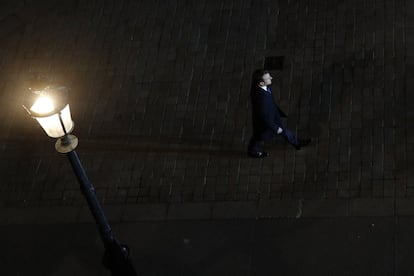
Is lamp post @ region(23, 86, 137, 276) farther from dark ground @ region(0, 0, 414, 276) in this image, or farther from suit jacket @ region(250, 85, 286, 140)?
suit jacket @ region(250, 85, 286, 140)

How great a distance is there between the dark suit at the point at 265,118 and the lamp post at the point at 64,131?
116 inches

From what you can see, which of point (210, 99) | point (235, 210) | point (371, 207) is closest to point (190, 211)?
point (235, 210)

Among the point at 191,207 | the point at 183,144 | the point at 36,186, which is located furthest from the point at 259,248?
the point at 36,186

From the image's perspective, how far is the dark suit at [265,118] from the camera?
12.0 meters

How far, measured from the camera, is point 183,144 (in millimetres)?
13188

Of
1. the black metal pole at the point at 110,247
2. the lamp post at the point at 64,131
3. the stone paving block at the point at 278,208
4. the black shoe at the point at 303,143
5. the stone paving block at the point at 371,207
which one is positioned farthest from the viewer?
the black shoe at the point at 303,143

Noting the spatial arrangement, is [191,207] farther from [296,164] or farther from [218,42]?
[218,42]

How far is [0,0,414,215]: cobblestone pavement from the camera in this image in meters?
12.4

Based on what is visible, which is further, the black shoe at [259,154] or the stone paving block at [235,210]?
the black shoe at [259,154]

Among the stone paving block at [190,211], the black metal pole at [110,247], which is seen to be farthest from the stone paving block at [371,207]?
the black metal pole at [110,247]

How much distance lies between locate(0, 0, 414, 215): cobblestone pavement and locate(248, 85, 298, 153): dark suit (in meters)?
0.43

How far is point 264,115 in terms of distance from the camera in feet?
39.3

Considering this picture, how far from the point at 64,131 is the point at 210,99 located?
4691 millimetres

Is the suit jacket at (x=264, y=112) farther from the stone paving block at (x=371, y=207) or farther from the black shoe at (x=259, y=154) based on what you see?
the stone paving block at (x=371, y=207)
